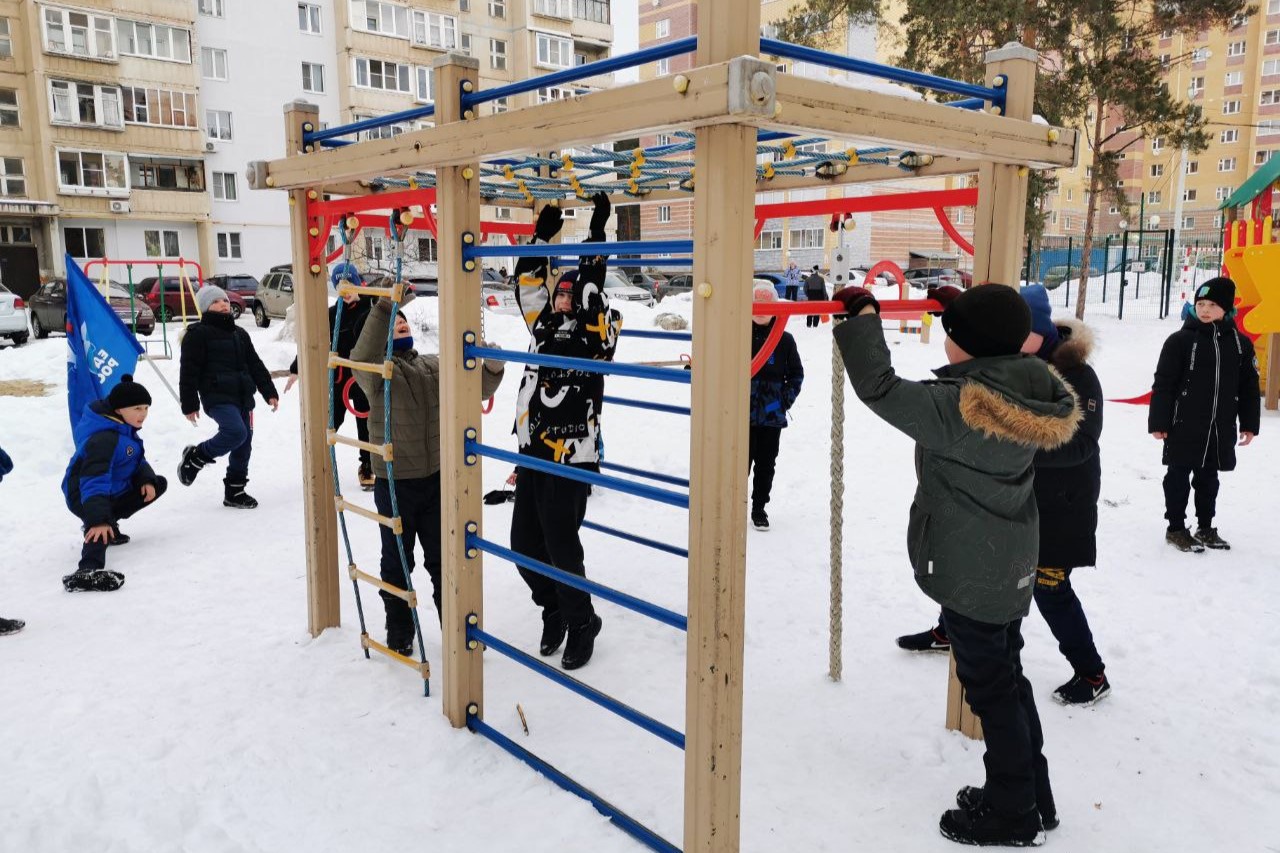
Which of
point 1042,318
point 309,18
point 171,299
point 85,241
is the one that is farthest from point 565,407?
point 309,18

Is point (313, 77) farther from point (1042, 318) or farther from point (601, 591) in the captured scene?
point (601, 591)

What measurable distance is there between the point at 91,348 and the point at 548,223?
4201mm

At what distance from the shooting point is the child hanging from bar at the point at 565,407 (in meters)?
3.70

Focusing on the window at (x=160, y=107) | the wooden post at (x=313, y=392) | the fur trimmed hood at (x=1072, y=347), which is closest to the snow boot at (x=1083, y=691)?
the fur trimmed hood at (x=1072, y=347)

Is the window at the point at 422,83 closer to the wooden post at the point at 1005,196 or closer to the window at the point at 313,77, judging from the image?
the window at the point at 313,77

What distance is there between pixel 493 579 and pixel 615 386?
23.4ft

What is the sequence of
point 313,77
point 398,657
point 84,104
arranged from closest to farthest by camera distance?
point 398,657 < point 84,104 < point 313,77

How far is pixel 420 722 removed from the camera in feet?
11.4

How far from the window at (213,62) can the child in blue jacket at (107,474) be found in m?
32.9

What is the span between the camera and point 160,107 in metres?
31.8

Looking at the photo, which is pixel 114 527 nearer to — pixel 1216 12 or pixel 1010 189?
pixel 1010 189

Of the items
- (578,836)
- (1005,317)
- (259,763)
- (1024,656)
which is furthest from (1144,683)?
(259,763)

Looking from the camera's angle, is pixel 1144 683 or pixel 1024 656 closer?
pixel 1144 683

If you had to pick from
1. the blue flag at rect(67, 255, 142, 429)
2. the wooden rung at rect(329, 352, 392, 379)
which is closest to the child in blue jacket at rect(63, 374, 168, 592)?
the blue flag at rect(67, 255, 142, 429)
